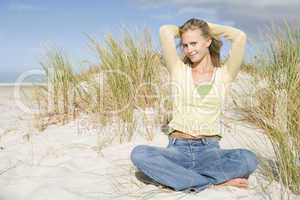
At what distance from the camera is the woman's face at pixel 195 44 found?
2911 millimetres

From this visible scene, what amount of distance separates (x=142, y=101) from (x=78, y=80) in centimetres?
97

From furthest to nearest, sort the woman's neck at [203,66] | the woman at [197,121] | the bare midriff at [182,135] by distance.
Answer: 1. the woman's neck at [203,66]
2. the bare midriff at [182,135]
3. the woman at [197,121]

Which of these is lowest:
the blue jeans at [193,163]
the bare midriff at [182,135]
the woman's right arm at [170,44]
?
the blue jeans at [193,163]

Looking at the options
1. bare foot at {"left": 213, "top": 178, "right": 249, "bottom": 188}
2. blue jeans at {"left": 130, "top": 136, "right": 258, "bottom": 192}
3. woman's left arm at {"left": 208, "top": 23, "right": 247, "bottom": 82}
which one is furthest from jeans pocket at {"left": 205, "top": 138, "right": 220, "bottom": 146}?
woman's left arm at {"left": 208, "top": 23, "right": 247, "bottom": 82}

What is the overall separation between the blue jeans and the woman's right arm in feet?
1.69

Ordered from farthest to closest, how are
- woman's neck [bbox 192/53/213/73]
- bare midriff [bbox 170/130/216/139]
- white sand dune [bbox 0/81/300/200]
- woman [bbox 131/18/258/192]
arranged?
woman's neck [bbox 192/53/213/73]
bare midriff [bbox 170/130/216/139]
woman [bbox 131/18/258/192]
white sand dune [bbox 0/81/300/200]

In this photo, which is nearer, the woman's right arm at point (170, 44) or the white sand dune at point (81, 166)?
the white sand dune at point (81, 166)

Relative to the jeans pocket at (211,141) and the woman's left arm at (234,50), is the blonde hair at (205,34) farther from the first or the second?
the jeans pocket at (211,141)

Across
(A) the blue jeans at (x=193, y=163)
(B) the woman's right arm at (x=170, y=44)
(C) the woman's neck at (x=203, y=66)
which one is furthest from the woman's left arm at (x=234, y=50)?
(A) the blue jeans at (x=193, y=163)

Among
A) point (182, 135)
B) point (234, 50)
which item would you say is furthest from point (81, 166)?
point (234, 50)

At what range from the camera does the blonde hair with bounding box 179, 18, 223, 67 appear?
2.93m

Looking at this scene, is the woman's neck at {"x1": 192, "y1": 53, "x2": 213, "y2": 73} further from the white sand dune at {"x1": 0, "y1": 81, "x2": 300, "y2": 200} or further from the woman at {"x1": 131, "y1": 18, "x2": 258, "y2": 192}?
the white sand dune at {"x1": 0, "y1": 81, "x2": 300, "y2": 200}

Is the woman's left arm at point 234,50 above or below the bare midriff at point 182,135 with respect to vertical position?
above

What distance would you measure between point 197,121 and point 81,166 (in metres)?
0.92
